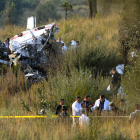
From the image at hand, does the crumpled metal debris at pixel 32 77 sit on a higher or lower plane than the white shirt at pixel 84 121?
higher

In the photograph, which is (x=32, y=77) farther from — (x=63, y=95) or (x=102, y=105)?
(x=102, y=105)

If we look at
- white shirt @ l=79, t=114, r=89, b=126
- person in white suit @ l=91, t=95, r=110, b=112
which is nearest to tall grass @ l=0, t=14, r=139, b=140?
white shirt @ l=79, t=114, r=89, b=126

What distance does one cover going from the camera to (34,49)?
616 inches

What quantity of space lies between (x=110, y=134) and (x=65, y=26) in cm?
1654

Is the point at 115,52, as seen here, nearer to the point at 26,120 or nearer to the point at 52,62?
the point at 52,62

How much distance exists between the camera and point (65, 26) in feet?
75.4

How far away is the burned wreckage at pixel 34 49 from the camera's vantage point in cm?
1555

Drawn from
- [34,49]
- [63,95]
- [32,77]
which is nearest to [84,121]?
[63,95]

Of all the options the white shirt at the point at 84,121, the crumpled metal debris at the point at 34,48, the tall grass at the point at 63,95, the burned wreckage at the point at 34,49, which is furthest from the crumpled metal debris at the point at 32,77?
the white shirt at the point at 84,121

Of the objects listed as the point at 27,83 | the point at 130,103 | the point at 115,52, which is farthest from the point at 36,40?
the point at 130,103

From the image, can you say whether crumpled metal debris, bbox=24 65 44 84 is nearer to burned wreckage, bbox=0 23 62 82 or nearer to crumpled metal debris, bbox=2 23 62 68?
burned wreckage, bbox=0 23 62 82

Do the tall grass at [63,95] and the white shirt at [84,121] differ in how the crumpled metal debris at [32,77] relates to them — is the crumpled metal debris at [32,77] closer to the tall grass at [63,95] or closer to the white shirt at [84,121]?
the tall grass at [63,95]

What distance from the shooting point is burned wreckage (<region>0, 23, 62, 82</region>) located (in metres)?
15.5

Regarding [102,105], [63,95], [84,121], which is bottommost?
[84,121]
